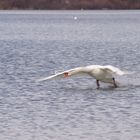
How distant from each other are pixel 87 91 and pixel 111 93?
860 mm

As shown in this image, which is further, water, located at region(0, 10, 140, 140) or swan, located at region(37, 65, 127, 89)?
swan, located at region(37, 65, 127, 89)

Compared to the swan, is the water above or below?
below

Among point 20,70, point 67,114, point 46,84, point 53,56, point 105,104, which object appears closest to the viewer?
point 67,114

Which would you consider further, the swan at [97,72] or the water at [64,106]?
the swan at [97,72]

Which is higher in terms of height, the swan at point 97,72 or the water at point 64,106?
the swan at point 97,72

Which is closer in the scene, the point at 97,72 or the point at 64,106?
the point at 64,106

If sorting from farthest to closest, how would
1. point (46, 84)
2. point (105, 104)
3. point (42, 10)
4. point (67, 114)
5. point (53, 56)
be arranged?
point (42, 10), point (53, 56), point (46, 84), point (105, 104), point (67, 114)

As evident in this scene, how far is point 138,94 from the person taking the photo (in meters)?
25.5

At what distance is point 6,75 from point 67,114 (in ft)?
31.4

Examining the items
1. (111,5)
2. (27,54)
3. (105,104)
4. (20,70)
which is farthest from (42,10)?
(105,104)

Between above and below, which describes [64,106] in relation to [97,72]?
below

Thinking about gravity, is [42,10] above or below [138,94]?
below

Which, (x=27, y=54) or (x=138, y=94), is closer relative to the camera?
(x=138, y=94)

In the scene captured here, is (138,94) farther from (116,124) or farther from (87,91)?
(116,124)
